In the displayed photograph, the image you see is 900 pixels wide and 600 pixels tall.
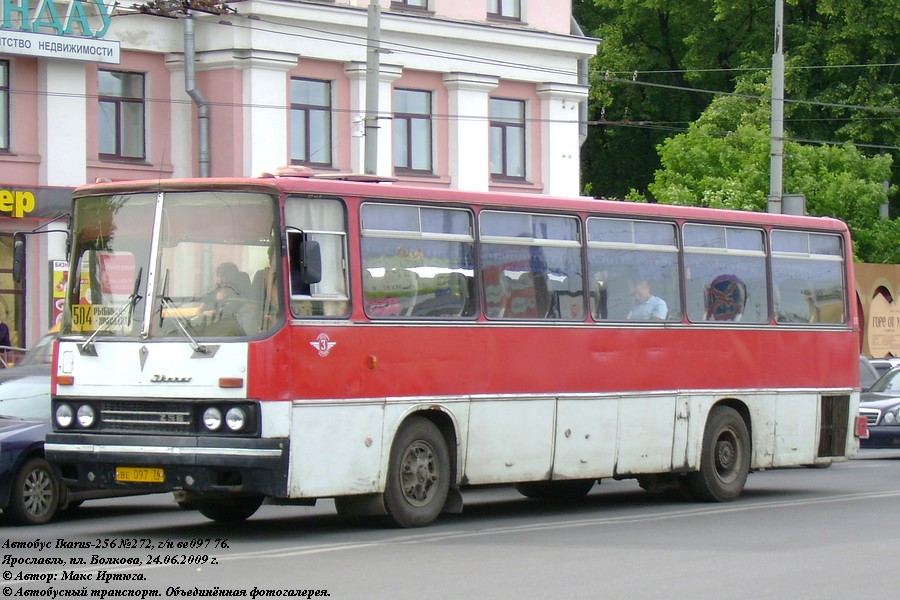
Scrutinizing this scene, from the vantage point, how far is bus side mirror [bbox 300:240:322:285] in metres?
13.5

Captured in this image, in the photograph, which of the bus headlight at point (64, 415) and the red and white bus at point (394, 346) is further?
the bus headlight at point (64, 415)

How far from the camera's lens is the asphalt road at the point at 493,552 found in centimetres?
1076

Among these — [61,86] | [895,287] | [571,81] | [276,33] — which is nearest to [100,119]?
[61,86]

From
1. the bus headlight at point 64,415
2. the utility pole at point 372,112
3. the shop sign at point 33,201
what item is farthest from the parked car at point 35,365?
the shop sign at point 33,201

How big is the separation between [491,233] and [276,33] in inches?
826

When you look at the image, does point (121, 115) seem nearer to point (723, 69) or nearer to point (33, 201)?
point (33, 201)

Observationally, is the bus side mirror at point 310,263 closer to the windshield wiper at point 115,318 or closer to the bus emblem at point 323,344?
the bus emblem at point 323,344

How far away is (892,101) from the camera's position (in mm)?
49156

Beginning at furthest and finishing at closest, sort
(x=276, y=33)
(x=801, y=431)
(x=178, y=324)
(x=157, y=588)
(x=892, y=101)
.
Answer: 1. (x=892, y=101)
2. (x=276, y=33)
3. (x=801, y=431)
4. (x=178, y=324)
5. (x=157, y=588)

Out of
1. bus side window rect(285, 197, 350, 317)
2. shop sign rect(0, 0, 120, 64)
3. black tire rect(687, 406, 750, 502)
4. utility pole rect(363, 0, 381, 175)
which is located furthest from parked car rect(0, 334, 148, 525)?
shop sign rect(0, 0, 120, 64)

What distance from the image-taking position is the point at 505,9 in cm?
4047

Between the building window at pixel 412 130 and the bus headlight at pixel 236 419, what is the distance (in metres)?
25.5

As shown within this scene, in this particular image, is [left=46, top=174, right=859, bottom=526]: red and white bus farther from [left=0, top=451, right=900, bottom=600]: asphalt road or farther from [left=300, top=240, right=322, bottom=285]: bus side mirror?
[left=0, top=451, right=900, bottom=600]: asphalt road

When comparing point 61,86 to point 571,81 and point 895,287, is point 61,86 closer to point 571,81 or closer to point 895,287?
point 571,81
